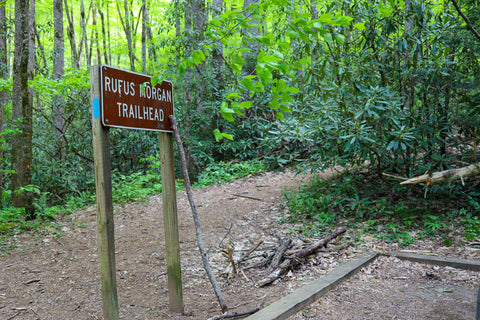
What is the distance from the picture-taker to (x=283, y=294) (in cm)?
346

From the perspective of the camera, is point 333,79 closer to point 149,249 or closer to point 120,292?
point 149,249

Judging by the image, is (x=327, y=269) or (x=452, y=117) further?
(x=452, y=117)

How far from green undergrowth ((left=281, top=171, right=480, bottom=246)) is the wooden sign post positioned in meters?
3.10

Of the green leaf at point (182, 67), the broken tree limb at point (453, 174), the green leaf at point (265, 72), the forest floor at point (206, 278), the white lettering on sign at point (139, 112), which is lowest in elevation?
the forest floor at point (206, 278)

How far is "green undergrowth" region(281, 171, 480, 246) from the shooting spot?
17.3 ft

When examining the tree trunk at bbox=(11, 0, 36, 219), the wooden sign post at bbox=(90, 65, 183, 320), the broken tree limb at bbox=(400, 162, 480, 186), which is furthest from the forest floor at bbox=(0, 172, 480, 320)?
the tree trunk at bbox=(11, 0, 36, 219)

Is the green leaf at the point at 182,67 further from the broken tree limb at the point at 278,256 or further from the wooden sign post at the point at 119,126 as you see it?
the broken tree limb at the point at 278,256

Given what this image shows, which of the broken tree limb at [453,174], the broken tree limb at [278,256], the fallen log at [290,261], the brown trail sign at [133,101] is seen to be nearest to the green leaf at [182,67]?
the brown trail sign at [133,101]

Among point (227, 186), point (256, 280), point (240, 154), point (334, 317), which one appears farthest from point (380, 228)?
point (240, 154)

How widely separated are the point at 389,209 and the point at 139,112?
15.6ft

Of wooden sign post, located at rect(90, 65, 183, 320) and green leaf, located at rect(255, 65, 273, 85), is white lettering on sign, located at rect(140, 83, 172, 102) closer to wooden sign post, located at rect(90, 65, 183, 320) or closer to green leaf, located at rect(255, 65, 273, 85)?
wooden sign post, located at rect(90, 65, 183, 320)

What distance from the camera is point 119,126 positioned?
2.75 m

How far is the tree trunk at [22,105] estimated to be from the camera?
6777 mm

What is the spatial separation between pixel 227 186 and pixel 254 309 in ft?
21.4
